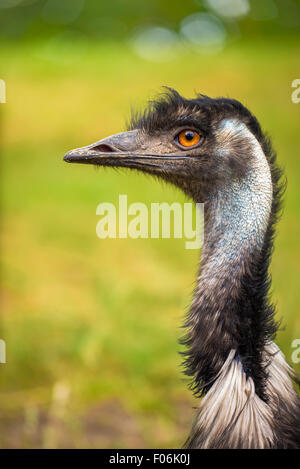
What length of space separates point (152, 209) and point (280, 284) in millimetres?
746

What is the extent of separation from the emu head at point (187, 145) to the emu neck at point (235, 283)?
0.11 feet

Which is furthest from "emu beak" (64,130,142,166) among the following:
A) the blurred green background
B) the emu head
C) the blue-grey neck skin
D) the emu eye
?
the blurred green background

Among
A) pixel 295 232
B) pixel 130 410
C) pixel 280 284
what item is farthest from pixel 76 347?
pixel 295 232

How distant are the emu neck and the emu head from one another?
0.03 m

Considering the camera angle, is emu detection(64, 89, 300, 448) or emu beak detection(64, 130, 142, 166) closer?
emu detection(64, 89, 300, 448)

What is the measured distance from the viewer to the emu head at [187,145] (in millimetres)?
1683

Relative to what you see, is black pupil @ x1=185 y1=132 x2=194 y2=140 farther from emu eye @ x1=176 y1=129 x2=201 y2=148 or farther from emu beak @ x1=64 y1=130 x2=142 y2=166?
emu beak @ x1=64 y1=130 x2=142 y2=166

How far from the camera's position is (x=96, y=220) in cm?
464

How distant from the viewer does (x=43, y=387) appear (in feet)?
9.84

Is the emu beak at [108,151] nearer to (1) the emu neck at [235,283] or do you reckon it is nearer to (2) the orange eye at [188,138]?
(2) the orange eye at [188,138]

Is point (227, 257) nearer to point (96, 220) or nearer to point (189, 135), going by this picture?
point (189, 135)

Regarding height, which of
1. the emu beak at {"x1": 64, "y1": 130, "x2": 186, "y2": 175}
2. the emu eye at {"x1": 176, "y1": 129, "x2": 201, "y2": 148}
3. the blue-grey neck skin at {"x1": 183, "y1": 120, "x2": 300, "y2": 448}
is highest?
the emu eye at {"x1": 176, "y1": 129, "x2": 201, "y2": 148}

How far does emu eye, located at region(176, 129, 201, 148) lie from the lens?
173 cm
